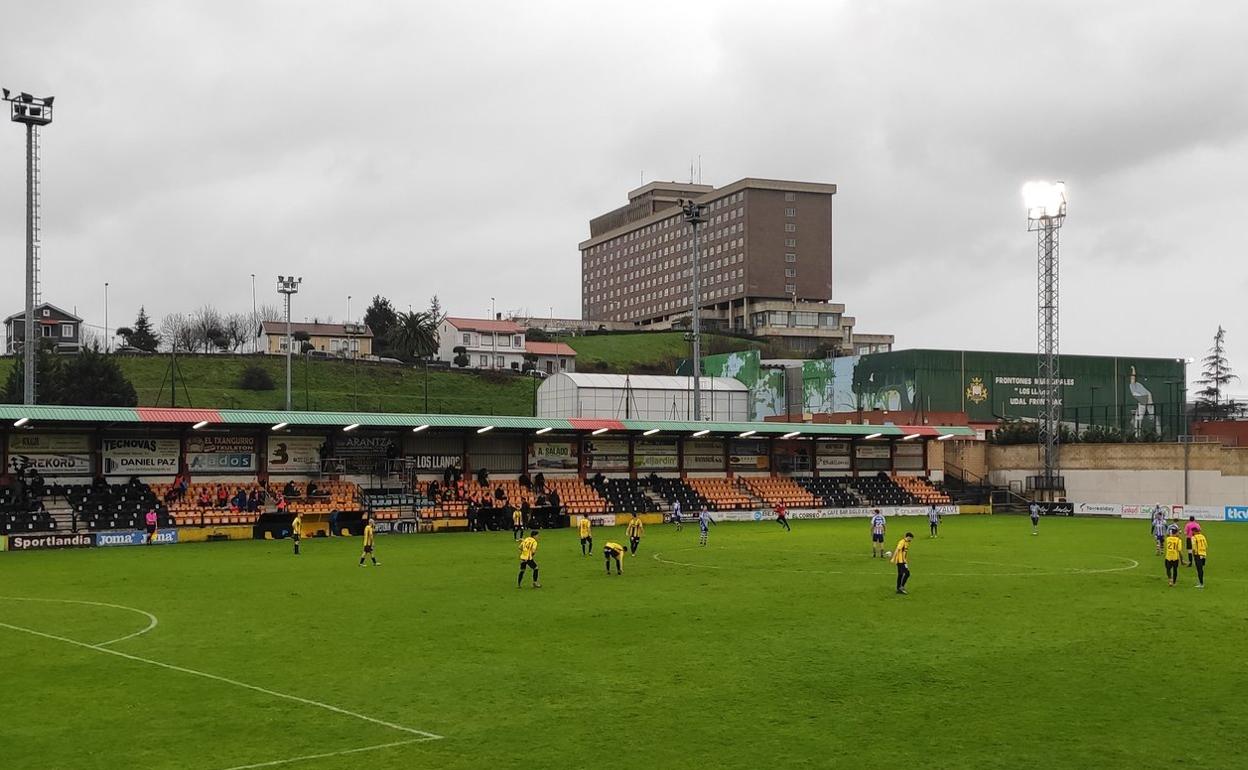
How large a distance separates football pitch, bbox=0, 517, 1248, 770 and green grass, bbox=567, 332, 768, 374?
123 metres

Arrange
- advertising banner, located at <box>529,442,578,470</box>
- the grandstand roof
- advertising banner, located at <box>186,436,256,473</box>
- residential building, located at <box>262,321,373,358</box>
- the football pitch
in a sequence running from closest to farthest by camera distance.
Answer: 1. the football pitch
2. the grandstand roof
3. advertising banner, located at <box>186,436,256,473</box>
4. advertising banner, located at <box>529,442,578,470</box>
5. residential building, located at <box>262,321,373,358</box>

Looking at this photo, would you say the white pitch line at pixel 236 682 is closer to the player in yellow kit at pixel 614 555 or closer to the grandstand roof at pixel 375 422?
the player in yellow kit at pixel 614 555

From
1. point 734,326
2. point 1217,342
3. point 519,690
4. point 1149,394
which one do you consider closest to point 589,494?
point 519,690

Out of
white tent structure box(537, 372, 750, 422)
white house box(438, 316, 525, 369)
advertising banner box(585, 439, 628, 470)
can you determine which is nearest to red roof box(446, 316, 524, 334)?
white house box(438, 316, 525, 369)

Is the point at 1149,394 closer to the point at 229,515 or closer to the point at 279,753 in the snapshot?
the point at 229,515

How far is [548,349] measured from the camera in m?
159

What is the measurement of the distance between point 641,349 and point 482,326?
2477 centimetres

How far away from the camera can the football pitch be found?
15.0 m

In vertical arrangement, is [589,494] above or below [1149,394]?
below

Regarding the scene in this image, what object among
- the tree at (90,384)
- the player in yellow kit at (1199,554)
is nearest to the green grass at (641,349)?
the tree at (90,384)

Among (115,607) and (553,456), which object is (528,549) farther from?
(553,456)

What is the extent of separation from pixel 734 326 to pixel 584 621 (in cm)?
17473

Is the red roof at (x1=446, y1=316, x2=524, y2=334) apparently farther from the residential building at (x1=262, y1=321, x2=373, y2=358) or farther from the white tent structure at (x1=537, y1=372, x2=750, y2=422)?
the white tent structure at (x1=537, y1=372, x2=750, y2=422)

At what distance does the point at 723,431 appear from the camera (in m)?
74.6
